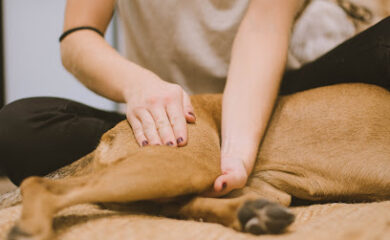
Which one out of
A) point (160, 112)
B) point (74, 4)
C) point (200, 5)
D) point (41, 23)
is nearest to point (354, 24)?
point (200, 5)

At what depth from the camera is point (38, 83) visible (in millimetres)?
3137

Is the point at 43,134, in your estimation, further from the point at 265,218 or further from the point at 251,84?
the point at 265,218

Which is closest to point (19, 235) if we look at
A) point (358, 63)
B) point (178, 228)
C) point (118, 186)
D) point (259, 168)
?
point (118, 186)

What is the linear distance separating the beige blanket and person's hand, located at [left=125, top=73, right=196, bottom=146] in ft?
0.80

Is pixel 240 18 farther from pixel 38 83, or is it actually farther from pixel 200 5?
pixel 38 83

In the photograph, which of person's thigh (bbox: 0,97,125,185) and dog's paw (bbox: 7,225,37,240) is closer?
dog's paw (bbox: 7,225,37,240)

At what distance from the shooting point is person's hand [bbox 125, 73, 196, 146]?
0.99 meters

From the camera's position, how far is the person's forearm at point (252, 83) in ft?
3.72

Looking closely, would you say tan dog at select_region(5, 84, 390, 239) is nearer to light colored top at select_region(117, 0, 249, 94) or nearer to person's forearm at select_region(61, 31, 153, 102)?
person's forearm at select_region(61, 31, 153, 102)

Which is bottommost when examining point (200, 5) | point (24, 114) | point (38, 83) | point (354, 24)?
point (38, 83)

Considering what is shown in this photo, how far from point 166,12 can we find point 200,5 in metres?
0.17

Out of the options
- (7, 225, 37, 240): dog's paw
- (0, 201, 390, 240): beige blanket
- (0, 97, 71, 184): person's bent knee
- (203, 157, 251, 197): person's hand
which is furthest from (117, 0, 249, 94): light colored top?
(7, 225, 37, 240): dog's paw

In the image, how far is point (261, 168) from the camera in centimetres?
126

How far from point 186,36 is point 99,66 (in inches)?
23.2
